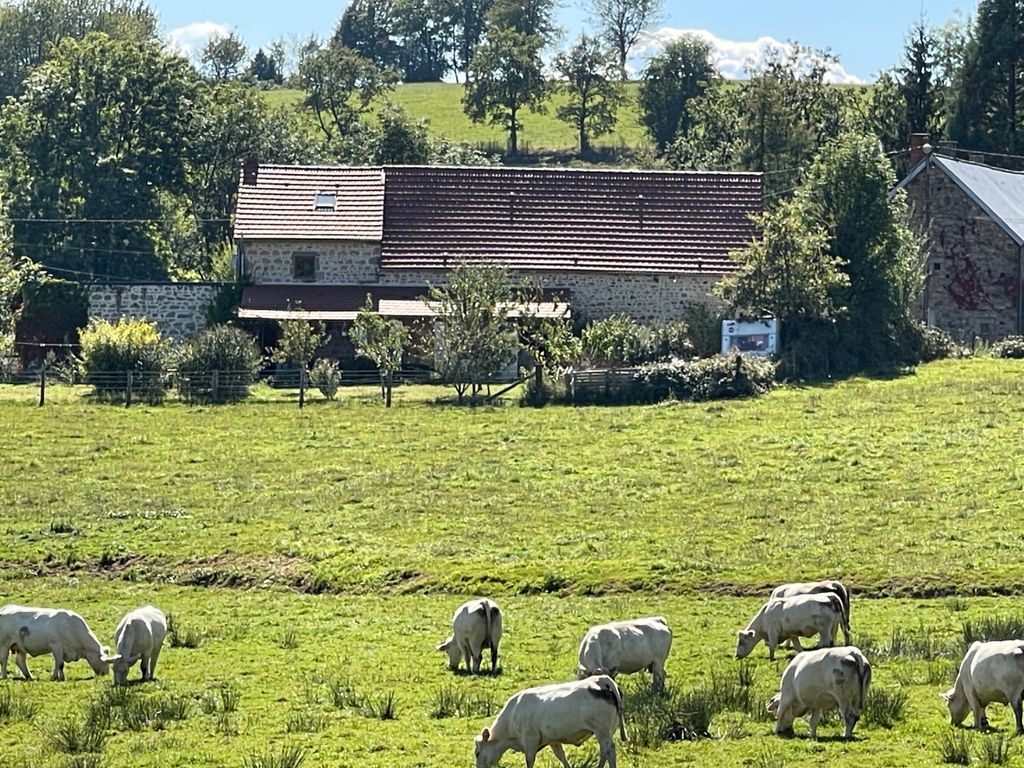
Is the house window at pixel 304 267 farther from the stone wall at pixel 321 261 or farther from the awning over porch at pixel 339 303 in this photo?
the awning over porch at pixel 339 303

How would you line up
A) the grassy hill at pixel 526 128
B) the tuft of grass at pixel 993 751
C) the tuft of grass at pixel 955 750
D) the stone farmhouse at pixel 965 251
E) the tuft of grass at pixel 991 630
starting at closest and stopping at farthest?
1. the tuft of grass at pixel 993 751
2. the tuft of grass at pixel 955 750
3. the tuft of grass at pixel 991 630
4. the stone farmhouse at pixel 965 251
5. the grassy hill at pixel 526 128

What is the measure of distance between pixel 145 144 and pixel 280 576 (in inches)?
1800

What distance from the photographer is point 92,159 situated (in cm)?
7150

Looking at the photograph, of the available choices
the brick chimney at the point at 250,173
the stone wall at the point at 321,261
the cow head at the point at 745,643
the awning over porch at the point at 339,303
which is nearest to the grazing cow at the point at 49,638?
the cow head at the point at 745,643

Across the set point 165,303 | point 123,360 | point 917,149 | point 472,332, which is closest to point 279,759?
point 472,332

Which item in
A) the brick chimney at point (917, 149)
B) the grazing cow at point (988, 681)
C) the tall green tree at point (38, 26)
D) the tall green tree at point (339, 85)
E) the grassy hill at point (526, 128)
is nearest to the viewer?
the grazing cow at point (988, 681)

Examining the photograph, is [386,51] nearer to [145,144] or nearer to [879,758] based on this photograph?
[145,144]

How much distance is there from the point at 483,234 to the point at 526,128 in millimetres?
55457

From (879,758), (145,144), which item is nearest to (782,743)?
(879,758)

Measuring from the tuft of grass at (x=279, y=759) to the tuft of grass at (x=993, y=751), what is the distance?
6.20 metres

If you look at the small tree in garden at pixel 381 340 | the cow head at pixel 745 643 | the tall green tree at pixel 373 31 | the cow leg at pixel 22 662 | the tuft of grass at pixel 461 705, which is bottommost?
the cow leg at pixel 22 662

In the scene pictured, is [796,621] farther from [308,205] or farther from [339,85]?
[339,85]

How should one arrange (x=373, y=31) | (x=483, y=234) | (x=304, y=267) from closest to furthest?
(x=304, y=267) < (x=483, y=234) < (x=373, y=31)

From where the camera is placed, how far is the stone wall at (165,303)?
191 ft
